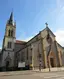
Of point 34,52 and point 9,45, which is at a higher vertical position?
point 9,45

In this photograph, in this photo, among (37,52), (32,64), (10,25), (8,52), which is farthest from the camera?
(10,25)

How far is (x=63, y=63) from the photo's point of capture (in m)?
32.0

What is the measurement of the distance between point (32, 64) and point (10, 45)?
17593 millimetres

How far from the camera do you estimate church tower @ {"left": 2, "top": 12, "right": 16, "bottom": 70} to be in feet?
118

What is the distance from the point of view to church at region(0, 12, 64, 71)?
27125mm

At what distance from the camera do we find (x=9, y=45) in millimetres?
39062

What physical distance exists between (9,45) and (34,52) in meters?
15.8

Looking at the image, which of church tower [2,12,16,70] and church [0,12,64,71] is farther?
church tower [2,12,16,70]

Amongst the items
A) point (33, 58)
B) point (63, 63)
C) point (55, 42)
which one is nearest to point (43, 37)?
point (55, 42)

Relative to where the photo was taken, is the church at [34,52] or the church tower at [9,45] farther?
the church tower at [9,45]

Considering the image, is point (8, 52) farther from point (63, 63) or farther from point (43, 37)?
point (63, 63)

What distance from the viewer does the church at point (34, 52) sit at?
27125 mm

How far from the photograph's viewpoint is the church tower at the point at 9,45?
118 ft

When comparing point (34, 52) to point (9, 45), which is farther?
point (9, 45)
